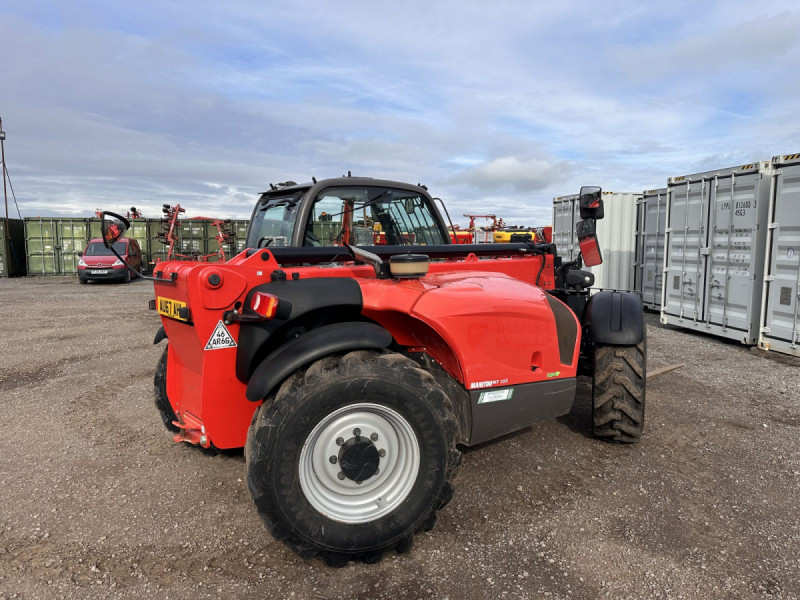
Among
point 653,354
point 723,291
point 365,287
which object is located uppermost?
point 365,287

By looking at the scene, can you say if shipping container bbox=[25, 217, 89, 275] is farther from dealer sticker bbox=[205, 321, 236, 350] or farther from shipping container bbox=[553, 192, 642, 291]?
dealer sticker bbox=[205, 321, 236, 350]

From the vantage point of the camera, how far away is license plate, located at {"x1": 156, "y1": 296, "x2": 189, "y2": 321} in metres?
2.87

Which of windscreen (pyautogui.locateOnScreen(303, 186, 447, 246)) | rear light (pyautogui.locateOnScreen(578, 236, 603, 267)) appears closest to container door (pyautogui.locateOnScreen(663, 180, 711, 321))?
rear light (pyautogui.locateOnScreen(578, 236, 603, 267))

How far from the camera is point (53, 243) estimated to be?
2395 cm

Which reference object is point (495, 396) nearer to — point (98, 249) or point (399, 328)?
point (399, 328)

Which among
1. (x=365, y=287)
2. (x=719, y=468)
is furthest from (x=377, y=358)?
(x=719, y=468)

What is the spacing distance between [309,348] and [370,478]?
72 cm

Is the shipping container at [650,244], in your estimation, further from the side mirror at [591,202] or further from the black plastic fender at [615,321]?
the side mirror at [591,202]

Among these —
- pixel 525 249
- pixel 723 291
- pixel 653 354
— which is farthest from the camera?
pixel 723 291

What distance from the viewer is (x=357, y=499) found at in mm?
2686

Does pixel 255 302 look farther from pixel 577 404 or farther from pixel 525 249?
pixel 577 404

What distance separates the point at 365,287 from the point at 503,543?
155cm

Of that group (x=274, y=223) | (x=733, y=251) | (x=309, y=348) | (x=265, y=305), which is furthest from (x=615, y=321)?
(x=733, y=251)

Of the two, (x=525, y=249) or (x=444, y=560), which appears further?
(x=525, y=249)
